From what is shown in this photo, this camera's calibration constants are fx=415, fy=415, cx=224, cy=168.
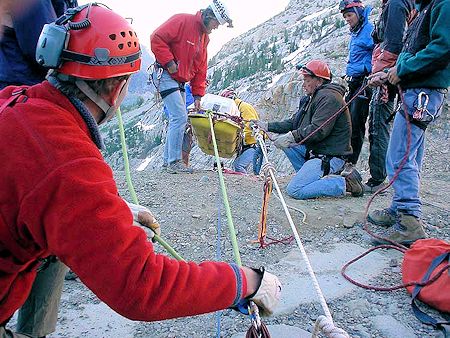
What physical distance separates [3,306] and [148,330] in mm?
1289

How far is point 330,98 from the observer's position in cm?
525

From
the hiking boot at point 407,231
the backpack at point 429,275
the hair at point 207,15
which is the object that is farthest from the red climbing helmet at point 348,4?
the backpack at point 429,275

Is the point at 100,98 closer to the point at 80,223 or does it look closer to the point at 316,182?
the point at 80,223

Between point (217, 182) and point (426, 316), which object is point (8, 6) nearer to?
point (426, 316)

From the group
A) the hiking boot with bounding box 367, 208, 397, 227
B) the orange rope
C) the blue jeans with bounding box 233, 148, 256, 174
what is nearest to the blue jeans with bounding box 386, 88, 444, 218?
the hiking boot with bounding box 367, 208, 397, 227

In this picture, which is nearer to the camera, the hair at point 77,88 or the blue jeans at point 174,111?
the hair at point 77,88

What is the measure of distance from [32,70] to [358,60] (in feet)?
15.6

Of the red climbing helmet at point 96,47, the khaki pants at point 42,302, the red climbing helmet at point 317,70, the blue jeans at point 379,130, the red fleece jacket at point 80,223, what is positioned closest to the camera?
the red fleece jacket at point 80,223

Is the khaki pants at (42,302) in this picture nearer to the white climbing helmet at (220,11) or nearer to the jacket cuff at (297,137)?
the jacket cuff at (297,137)

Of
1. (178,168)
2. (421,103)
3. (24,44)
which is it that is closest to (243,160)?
(178,168)

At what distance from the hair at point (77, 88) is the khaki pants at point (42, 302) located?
2.97 feet

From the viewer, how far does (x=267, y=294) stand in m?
1.59

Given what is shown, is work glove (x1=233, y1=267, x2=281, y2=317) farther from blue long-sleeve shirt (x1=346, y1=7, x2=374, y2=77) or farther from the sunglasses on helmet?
the sunglasses on helmet

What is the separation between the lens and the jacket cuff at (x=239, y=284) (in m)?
1.50
